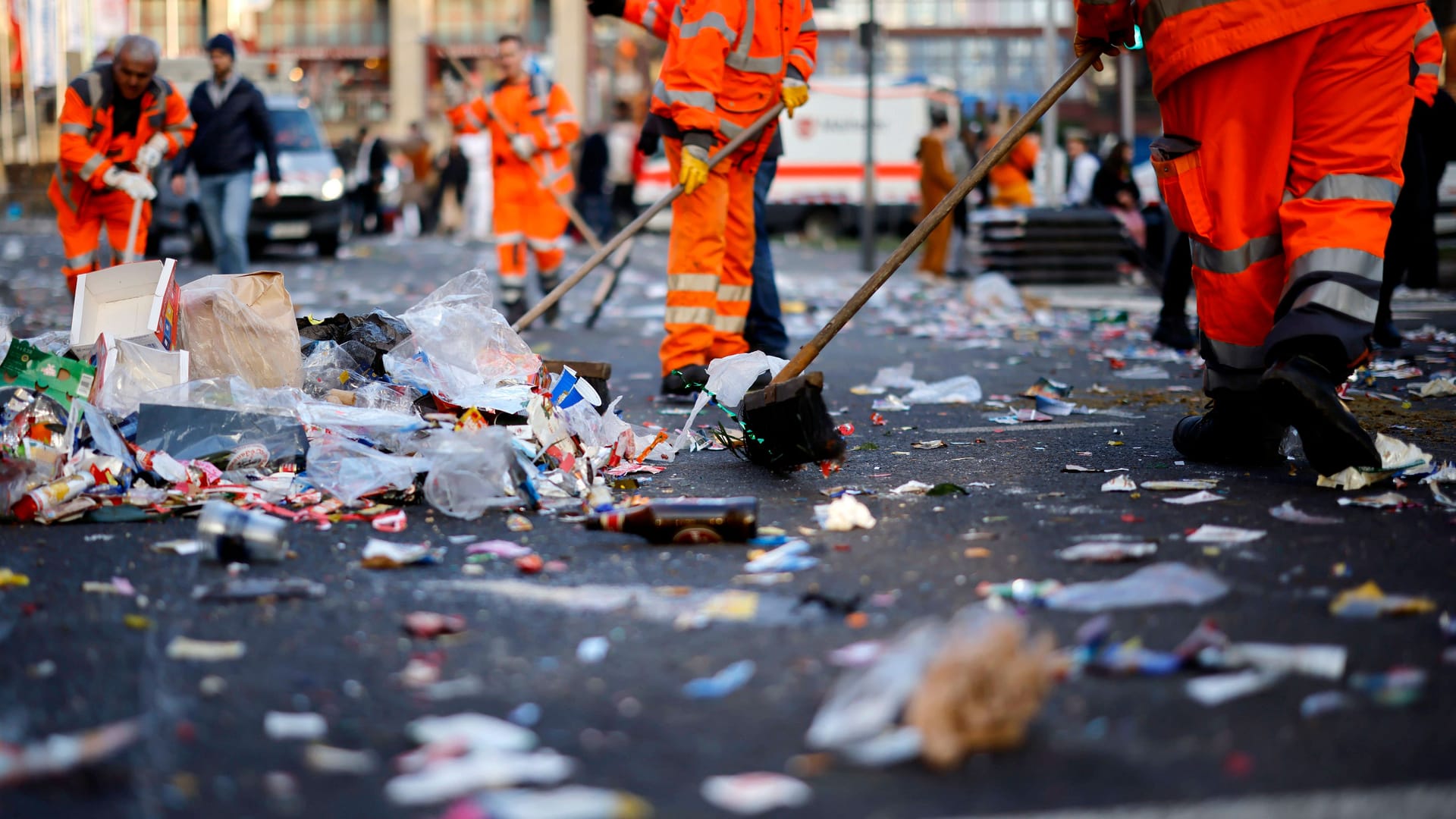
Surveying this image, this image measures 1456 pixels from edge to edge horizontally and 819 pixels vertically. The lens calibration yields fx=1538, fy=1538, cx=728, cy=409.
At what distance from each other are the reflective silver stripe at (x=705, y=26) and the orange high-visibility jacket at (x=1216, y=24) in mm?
2105

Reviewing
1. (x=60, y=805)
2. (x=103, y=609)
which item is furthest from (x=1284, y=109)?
(x=60, y=805)

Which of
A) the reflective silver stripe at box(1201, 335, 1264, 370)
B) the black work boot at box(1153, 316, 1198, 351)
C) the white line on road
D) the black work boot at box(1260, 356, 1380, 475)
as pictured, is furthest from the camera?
the black work boot at box(1153, 316, 1198, 351)

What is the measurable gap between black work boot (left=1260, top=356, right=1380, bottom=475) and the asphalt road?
0.13 metres

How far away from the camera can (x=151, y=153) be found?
8.43 meters

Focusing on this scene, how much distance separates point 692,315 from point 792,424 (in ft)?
6.79

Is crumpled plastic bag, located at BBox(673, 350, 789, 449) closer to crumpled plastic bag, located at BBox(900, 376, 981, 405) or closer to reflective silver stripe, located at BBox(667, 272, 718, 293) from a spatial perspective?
reflective silver stripe, located at BBox(667, 272, 718, 293)

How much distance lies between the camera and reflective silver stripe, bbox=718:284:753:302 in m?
6.50

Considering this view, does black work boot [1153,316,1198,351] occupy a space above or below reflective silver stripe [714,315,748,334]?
below

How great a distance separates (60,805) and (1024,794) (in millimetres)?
1230

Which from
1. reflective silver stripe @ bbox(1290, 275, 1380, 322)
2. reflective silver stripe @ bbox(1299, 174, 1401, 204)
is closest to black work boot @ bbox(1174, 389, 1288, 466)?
reflective silver stripe @ bbox(1290, 275, 1380, 322)

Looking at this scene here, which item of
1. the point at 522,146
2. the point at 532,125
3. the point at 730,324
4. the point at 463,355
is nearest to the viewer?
the point at 463,355

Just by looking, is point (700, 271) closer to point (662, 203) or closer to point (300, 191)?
point (662, 203)

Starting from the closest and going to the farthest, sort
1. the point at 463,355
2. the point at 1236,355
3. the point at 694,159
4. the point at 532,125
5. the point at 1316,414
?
the point at 1316,414 → the point at 1236,355 → the point at 463,355 → the point at 694,159 → the point at 532,125

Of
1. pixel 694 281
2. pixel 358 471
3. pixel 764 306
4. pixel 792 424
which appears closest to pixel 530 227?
pixel 764 306
